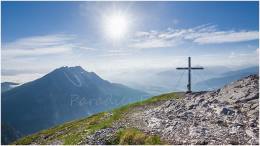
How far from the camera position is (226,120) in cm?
3088

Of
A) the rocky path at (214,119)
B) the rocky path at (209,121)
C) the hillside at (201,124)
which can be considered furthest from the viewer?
the hillside at (201,124)

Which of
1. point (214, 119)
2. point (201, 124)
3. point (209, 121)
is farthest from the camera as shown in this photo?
point (214, 119)

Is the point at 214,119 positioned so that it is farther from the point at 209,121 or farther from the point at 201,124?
the point at 201,124

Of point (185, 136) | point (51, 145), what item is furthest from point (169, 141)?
point (51, 145)

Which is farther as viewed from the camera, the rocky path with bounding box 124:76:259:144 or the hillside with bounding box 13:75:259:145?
the hillside with bounding box 13:75:259:145

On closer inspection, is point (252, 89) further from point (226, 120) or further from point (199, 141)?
point (199, 141)

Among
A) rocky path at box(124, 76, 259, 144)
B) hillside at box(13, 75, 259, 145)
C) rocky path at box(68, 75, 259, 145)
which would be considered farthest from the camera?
hillside at box(13, 75, 259, 145)

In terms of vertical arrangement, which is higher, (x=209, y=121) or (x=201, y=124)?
(x=209, y=121)

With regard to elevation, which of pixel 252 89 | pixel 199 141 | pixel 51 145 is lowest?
pixel 51 145

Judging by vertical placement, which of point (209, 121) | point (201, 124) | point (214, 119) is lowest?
point (201, 124)

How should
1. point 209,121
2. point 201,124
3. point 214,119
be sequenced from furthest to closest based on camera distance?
point 214,119, point 209,121, point 201,124

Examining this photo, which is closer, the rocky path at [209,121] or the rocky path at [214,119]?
the rocky path at [214,119]

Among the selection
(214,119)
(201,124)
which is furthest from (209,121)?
(201,124)

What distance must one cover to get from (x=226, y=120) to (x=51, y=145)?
20068 millimetres
